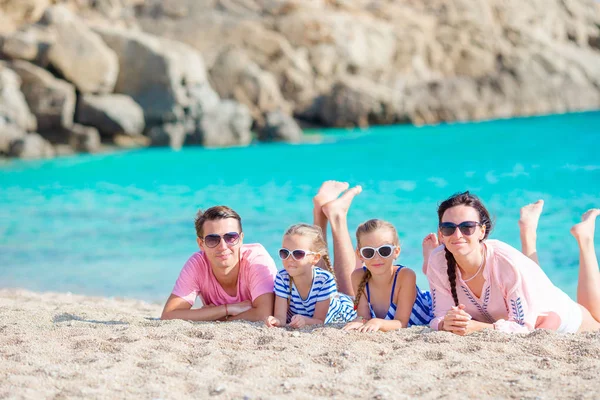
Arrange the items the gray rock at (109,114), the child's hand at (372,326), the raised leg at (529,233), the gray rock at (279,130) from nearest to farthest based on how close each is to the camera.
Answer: the child's hand at (372,326), the raised leg at (529,233), the gray rock at (109,114), the gray rock at (279,130)

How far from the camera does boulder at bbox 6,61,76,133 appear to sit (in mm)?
25234

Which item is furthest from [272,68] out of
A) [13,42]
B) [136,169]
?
[136,169]

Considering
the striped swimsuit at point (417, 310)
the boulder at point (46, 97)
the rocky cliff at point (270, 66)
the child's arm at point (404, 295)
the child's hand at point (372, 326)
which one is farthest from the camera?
the rocky cliff at point (270, 66)

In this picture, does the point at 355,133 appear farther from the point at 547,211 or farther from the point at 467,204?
the point at 467,204

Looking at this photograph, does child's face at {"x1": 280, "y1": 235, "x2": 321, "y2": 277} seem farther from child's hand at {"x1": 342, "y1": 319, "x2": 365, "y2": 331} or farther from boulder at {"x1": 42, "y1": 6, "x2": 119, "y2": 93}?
boulder at {"x1": 42, "y1": 6, "x2": 119, "y2": 93}

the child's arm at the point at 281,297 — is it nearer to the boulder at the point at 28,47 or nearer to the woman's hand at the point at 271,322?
the woman's hand at the point at 271,322

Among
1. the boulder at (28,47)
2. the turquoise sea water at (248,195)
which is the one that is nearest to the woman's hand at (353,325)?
the turquoise sea water at (248,195)

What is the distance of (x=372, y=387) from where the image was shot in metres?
3.50

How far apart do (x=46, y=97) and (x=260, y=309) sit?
22.4 meters

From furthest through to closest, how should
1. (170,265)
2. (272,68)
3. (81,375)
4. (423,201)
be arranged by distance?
(272,68), (423,201), (170,265), (81,375)

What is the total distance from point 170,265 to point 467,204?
5821 mm

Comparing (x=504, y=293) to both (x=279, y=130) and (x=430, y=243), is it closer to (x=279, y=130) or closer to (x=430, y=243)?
(x=430, y=243)

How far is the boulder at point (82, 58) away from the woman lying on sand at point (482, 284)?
2350cm

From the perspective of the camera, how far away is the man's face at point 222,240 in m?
4.89
